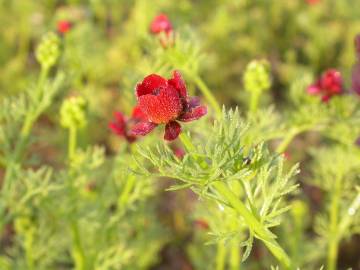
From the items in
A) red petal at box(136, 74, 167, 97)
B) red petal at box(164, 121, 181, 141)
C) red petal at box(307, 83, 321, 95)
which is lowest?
red petal at box(307, 83, 321, 95)

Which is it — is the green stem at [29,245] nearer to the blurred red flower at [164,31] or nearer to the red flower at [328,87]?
the blurred red flower at [164,31]

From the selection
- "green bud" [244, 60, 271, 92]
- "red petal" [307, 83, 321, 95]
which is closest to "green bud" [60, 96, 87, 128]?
"green bud" [244, 60, 271, 92]

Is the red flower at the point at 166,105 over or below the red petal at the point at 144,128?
over

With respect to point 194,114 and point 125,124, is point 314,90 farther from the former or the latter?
point 194,114

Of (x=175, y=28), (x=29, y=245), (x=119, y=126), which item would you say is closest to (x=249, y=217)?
(x=119, y=126)

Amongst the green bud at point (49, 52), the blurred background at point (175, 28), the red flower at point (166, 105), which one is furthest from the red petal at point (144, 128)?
the blurred background at point (175, 28)

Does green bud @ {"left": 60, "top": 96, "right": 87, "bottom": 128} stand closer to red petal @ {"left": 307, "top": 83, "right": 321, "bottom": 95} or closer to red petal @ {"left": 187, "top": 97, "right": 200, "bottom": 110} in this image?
red petal @ {"left": 307, "top": 83, "right": 321, "bottom": 95}
